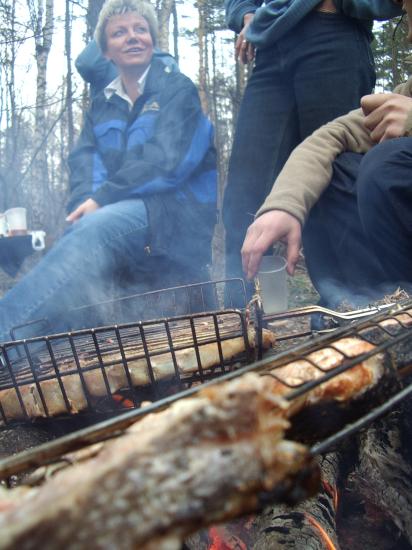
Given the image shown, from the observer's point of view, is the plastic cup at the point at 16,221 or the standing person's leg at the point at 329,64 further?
the plastic cup at the point at 16,221

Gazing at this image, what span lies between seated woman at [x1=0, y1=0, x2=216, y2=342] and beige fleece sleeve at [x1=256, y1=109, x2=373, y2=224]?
1.16m

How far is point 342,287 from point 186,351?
1.11 metres

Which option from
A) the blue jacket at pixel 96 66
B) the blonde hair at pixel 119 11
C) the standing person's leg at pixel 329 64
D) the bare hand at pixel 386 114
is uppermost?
the blonde hair at pixel 119 11

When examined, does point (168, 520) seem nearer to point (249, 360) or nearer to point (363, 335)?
point (363, 335)

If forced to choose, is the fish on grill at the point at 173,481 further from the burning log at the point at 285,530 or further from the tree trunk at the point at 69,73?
the tree trunk at the point at 69,73

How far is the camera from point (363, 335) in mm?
936

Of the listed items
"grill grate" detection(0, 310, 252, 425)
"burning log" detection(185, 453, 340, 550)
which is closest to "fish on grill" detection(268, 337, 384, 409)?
"burning log" detection(185, 453, 340, 550)

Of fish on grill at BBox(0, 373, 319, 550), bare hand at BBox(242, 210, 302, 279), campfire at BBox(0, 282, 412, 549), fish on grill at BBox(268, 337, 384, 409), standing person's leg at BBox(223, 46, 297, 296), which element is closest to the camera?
fish on grill at BBox(0, 373, 319, 550)

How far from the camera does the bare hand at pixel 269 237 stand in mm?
1748

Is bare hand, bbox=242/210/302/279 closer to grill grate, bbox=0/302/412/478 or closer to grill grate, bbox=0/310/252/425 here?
grill grate, bbox=0/310/252/425

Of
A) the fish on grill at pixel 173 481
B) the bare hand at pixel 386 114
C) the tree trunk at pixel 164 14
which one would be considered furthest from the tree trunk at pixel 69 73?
the fish on grill at pixel 173 481

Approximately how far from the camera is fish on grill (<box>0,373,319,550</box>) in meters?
0.38

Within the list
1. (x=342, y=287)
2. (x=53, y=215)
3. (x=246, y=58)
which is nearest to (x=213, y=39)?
(x=53, y=215)

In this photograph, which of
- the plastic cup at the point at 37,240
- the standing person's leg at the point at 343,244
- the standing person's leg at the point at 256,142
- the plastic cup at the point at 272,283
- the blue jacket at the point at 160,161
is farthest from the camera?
the plastic cup at the point at 37,240
